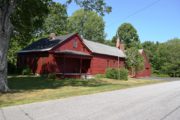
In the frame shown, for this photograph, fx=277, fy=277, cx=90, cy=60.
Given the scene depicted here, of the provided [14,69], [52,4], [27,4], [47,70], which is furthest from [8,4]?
[14,69]

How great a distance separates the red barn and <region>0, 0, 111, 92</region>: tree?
371 centimetres

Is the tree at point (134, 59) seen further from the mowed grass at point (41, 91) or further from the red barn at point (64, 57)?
the mowed grass at point (41, 91)

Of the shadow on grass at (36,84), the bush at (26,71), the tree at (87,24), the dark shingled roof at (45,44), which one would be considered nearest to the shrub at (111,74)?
the dark shingled roof at (45,44)

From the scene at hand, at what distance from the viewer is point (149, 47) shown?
89938mm

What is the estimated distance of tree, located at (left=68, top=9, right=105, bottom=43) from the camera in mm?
76144

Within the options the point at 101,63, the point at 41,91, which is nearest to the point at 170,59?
the point at 101,63

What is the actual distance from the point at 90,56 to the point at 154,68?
41.0 metres

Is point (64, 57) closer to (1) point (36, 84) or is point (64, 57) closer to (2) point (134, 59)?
(1) point (36, 84)

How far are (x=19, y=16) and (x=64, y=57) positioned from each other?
881 cm

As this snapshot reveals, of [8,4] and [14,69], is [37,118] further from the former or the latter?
[14,69]

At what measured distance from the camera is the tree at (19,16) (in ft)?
55.4

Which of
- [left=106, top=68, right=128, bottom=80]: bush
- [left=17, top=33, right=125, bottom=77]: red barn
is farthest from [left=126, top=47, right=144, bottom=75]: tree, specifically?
[left=106, top=68, right=128, bottom=80]: bush

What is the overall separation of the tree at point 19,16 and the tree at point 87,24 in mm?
45275

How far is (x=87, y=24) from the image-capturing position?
76.2 metres
